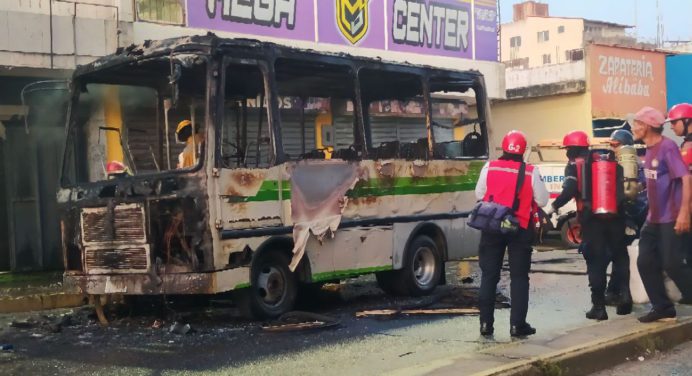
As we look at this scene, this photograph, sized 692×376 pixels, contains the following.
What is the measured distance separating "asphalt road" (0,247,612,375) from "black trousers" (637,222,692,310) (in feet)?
2.52

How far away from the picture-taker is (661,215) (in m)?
A: 6.93

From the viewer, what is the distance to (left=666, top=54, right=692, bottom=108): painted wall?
2772 centimetres

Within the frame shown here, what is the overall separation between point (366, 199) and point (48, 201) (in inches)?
257

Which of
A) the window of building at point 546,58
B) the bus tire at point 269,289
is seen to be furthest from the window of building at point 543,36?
the bus tire at point 269,289

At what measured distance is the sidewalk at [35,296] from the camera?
378 inches

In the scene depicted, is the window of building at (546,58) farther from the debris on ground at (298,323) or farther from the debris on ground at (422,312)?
the debris on ground at (298,323)

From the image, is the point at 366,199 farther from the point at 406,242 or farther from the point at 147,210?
the point at 147,210

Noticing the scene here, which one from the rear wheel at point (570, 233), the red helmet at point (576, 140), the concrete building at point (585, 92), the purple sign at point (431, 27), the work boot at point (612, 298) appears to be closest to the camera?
the red helmet at point (576, 140)

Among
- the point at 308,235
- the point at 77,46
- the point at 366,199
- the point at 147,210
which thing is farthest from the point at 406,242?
the point at 77,46

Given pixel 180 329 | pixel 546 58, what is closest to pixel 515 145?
pixel 180 329

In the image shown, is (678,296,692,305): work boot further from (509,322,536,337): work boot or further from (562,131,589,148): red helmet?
(509,322,536,337): work boot

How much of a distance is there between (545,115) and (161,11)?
49.4 feet

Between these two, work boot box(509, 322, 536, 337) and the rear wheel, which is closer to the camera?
work boot box(509, 322, 536, 337)

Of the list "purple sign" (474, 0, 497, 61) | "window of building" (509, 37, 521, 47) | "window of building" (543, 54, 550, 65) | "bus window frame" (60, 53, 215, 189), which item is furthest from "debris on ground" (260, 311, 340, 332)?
"window of building" (509, 37, 521, 47)
